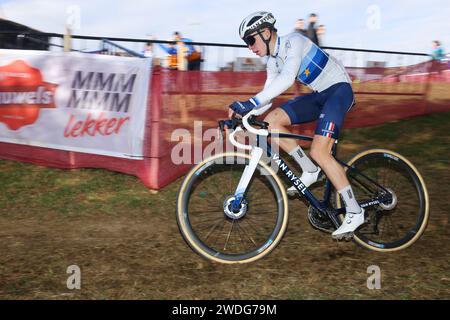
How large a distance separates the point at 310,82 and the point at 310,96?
7.2 inches

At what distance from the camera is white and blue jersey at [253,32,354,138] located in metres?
3.93

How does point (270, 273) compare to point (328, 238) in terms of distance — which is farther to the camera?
point (328, 238)

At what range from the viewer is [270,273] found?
3.95 metres

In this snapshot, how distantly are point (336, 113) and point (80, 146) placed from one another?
425cm

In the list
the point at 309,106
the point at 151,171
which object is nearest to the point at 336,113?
the point at 309,106

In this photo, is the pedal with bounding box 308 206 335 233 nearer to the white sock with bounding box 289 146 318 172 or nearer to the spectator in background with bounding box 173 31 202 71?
the white sock with bounding box 289 146 318 172

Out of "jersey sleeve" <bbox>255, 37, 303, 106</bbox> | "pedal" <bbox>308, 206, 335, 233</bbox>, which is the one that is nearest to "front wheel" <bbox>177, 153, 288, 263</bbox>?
"pedal" <bbox>308, 206, 335, 233</bbox>

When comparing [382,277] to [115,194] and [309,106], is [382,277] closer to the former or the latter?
[309,106]

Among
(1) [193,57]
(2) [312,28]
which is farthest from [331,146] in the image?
(2) [312,28]

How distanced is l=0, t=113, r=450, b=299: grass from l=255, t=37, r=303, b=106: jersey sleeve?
1.50 m

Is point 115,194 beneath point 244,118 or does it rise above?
beneath

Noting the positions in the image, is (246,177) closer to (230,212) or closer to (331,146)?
(230,212)

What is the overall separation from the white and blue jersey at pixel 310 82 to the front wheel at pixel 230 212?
0.63 m
